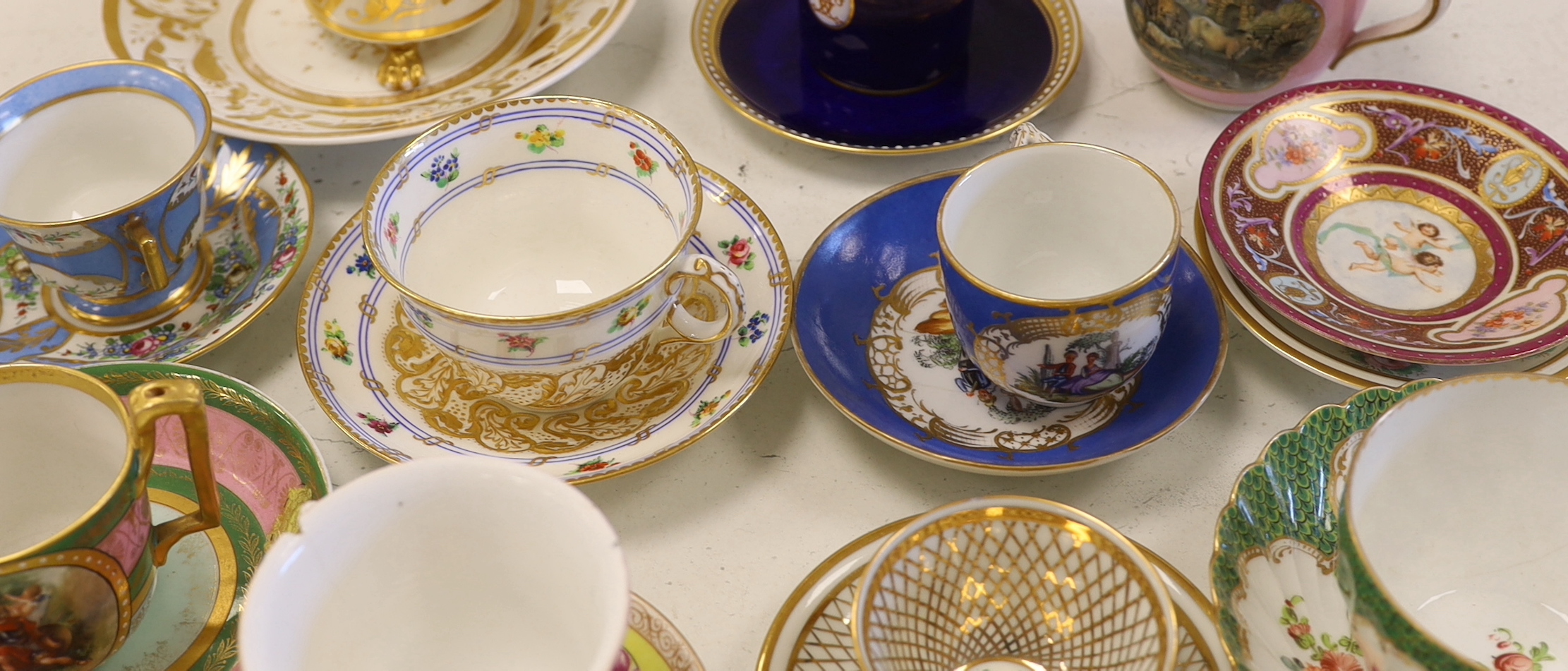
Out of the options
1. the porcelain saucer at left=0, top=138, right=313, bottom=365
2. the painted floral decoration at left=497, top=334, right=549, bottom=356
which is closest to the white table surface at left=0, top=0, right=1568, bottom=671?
the porcelain saucer at left=0, top=138, right=313, bottom=365

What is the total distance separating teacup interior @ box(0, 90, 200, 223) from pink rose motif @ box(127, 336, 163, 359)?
0.39ft

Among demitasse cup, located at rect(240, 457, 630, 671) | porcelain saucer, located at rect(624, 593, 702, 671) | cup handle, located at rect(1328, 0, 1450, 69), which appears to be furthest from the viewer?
cup handle, located at rect(1328, 0, 1450, 69)

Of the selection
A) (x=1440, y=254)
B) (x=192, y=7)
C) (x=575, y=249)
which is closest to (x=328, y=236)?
(x=575, y=249)

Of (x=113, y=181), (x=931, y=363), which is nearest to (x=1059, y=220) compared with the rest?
(x=931, y=363)

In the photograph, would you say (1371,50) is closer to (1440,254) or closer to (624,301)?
(1440,254)

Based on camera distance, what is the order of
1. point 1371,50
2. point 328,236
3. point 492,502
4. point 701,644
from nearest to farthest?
point 492,502 < point 701,644 < point 328,236 < point 1371,50

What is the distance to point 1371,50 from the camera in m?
1.26

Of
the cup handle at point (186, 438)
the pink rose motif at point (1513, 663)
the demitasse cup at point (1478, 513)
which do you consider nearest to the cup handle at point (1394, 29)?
the demitasse cup at point (1478, 513)

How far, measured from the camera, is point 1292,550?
729 mm

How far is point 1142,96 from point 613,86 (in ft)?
1.86

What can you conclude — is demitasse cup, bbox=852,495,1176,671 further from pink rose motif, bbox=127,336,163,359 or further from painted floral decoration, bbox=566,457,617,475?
pink rose motif, bbox=127,336,163,359

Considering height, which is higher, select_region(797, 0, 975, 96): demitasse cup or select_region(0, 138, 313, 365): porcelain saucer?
select_region(797, 0, 975, 96): demitasse cup

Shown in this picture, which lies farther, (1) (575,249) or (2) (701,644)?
(1) (575,249)

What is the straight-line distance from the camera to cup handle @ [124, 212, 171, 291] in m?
0.94
